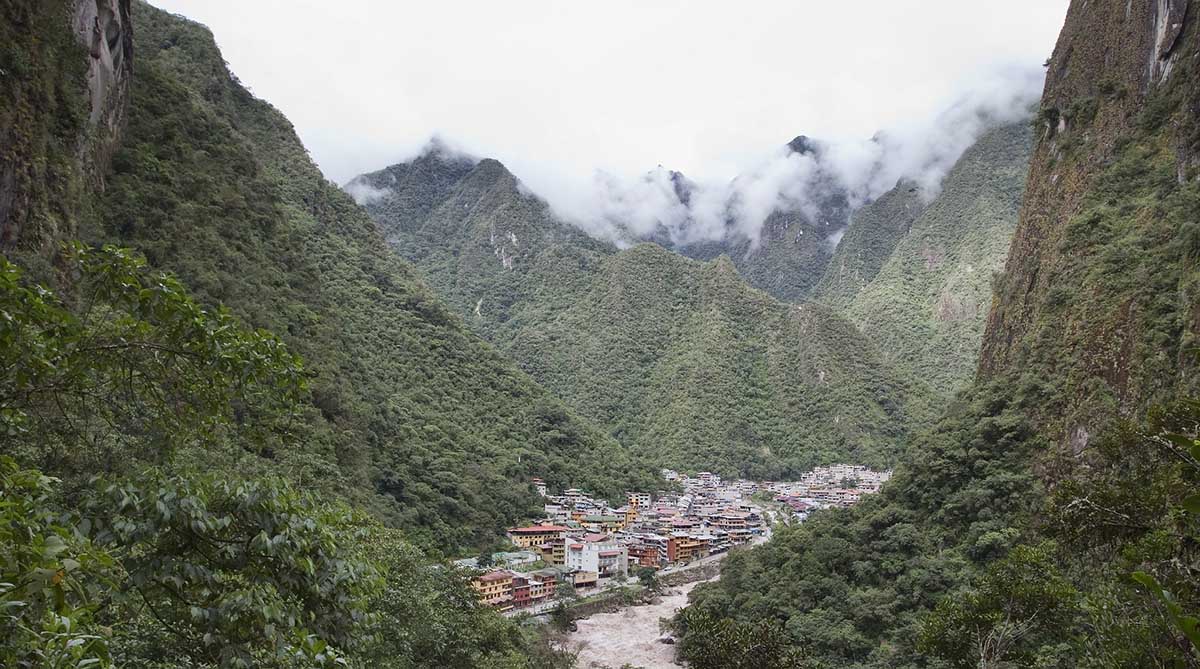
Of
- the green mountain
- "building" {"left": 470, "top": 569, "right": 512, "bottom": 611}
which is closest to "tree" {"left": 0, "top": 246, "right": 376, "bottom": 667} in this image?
"building" {"left": 470, "top": 569, "right": 512, "bottom": 611}

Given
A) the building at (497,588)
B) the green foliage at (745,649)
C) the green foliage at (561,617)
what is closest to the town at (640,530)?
the building at (497,588)

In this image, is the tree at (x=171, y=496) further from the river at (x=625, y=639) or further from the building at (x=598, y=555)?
the building at (x=598, y=555)

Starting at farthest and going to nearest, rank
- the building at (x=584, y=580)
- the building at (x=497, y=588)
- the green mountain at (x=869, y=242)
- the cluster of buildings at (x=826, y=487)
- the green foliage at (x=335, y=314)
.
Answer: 1. the green mountain at (x=869, y=242)
2. the cluster of buildings at (x=826, y=487)
3. the building at (x=584, y=580)
4. the building at (x=497, y=588)
5. the green foliage at (x=335, y=314)

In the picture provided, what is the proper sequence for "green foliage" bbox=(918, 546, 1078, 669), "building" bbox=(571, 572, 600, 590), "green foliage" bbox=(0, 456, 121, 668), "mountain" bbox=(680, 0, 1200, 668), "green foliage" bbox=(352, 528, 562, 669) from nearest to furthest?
"green foliage" bbox=(0, 456, 121, 668)
"green foliage" bbox=(918, 546, 1078, 669)
"green foliage" bbox=(352, 528, 562, 669)
"mountain" bbox=(680, 0, 1200, 668)
"building" bbox=(571, 572, 600, 590)

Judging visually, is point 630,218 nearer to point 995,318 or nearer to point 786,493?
point 786,493

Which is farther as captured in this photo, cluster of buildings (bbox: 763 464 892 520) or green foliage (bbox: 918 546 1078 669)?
cluster of buildings (bbox: 763 464 892 520)

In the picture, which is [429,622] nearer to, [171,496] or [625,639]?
[171,496]

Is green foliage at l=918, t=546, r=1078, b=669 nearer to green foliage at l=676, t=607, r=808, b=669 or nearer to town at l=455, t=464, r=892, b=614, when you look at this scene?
green foliage at l=676, t=607, r=808, b=669
